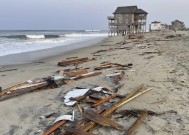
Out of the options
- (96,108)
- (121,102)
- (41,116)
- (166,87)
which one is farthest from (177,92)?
(41,116)

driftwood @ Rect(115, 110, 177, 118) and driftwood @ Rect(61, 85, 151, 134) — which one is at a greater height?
driftwood @ Rect(61, 85, 151, 134)

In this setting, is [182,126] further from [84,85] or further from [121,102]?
[84,85]

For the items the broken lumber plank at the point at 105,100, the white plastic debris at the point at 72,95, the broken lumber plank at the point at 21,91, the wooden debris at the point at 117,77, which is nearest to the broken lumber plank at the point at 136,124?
the broken lumber plank at the point at 105,100

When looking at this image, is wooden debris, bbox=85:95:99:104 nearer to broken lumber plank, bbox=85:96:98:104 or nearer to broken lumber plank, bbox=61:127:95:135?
broken lumber plank, bbox=85:96:98:104

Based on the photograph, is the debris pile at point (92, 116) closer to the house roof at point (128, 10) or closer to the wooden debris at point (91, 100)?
the wooden debris at point (91, 100)

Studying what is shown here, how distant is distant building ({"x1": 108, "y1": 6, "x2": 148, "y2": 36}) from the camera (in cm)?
6144

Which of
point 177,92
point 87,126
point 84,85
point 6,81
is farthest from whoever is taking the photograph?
point 6,81

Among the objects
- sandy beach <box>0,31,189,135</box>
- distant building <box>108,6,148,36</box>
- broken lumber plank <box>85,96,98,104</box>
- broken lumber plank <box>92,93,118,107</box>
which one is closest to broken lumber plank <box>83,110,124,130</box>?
sandy beach <box>0,31,189,135</box>

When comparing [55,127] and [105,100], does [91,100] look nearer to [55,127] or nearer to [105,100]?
[105,100]

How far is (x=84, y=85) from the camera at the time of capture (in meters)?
8.77

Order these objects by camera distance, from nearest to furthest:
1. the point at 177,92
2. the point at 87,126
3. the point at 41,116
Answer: the point at 87,126 → the point at 41,116 → the point at 177,92

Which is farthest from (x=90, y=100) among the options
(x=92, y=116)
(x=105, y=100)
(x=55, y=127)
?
(x=55, y=127)

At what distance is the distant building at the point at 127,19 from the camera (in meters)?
61.4

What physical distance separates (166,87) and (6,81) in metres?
6.48
